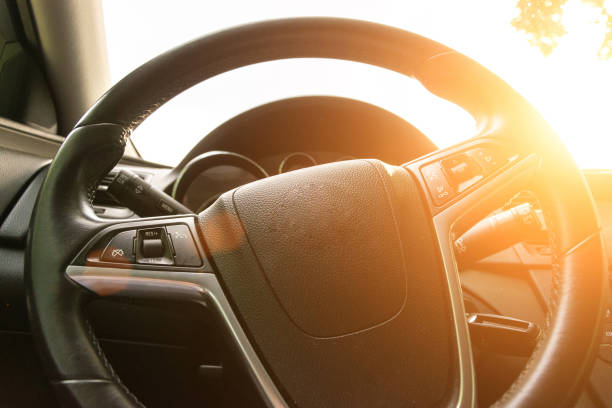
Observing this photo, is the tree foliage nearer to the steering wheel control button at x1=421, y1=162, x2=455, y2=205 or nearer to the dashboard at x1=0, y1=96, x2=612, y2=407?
the dashboard at x1=0, y1=96, x2=612, y2=407

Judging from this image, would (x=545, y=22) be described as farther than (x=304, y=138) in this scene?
No

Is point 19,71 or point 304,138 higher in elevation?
point 19,71

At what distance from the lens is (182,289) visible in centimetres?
67

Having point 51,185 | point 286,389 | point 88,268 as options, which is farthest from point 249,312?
point 51,185

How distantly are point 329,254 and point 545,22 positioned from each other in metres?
1.16

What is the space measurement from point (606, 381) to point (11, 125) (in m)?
1.57

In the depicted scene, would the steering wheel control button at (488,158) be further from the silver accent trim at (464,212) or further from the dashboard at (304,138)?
the dashboard at (304,138)

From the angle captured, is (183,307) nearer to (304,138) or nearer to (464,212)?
(464,212)

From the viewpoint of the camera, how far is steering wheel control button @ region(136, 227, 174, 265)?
688 mm

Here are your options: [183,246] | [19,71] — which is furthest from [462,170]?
[19,71]

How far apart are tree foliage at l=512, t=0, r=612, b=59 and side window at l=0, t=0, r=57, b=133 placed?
1.62 m

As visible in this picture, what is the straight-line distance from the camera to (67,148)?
724mm

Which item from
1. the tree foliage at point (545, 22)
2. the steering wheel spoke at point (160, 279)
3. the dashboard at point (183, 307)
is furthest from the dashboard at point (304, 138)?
the steering wheel spoke at point (160, 279)

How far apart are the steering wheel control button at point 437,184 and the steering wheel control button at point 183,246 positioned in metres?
0.39
